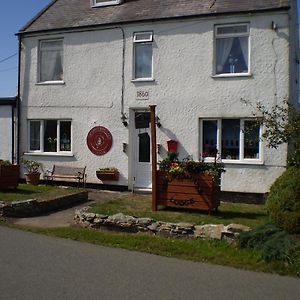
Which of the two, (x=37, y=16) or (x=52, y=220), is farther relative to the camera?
(x=37, y=16)

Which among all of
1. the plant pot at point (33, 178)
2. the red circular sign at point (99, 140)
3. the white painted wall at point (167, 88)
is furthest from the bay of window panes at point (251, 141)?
the plant pot at point (33, 178)

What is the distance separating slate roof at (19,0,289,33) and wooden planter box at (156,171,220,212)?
5.96 m

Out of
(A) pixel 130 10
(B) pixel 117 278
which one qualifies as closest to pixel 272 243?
(B) pixel 117 278

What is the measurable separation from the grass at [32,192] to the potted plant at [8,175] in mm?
205

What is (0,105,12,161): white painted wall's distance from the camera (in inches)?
714

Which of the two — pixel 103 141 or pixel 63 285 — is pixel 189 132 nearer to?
pixel 103 141

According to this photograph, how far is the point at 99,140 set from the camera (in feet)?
53.9

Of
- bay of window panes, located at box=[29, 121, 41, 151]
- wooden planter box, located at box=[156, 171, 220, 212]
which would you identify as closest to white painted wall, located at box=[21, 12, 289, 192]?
bay of window panes, located at box=[29, 121, 41, 151]

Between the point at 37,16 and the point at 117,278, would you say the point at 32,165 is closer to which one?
the point at 37,16

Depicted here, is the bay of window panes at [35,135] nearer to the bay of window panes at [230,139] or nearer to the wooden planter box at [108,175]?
the wooden planter box at [108,175]

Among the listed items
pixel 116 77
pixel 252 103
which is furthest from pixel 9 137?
pixel 252 103

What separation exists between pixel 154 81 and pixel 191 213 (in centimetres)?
565

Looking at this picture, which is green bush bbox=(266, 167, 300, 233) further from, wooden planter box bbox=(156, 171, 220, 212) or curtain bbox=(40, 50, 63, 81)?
curtain bbox=(40, 50, 63, 81)

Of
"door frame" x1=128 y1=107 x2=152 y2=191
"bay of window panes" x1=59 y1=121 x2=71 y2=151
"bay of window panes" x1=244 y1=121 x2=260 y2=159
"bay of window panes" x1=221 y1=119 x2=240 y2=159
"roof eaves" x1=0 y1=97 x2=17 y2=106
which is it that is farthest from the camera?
"roof eaves" x1=0 y1=97 x2=17 y2=106
